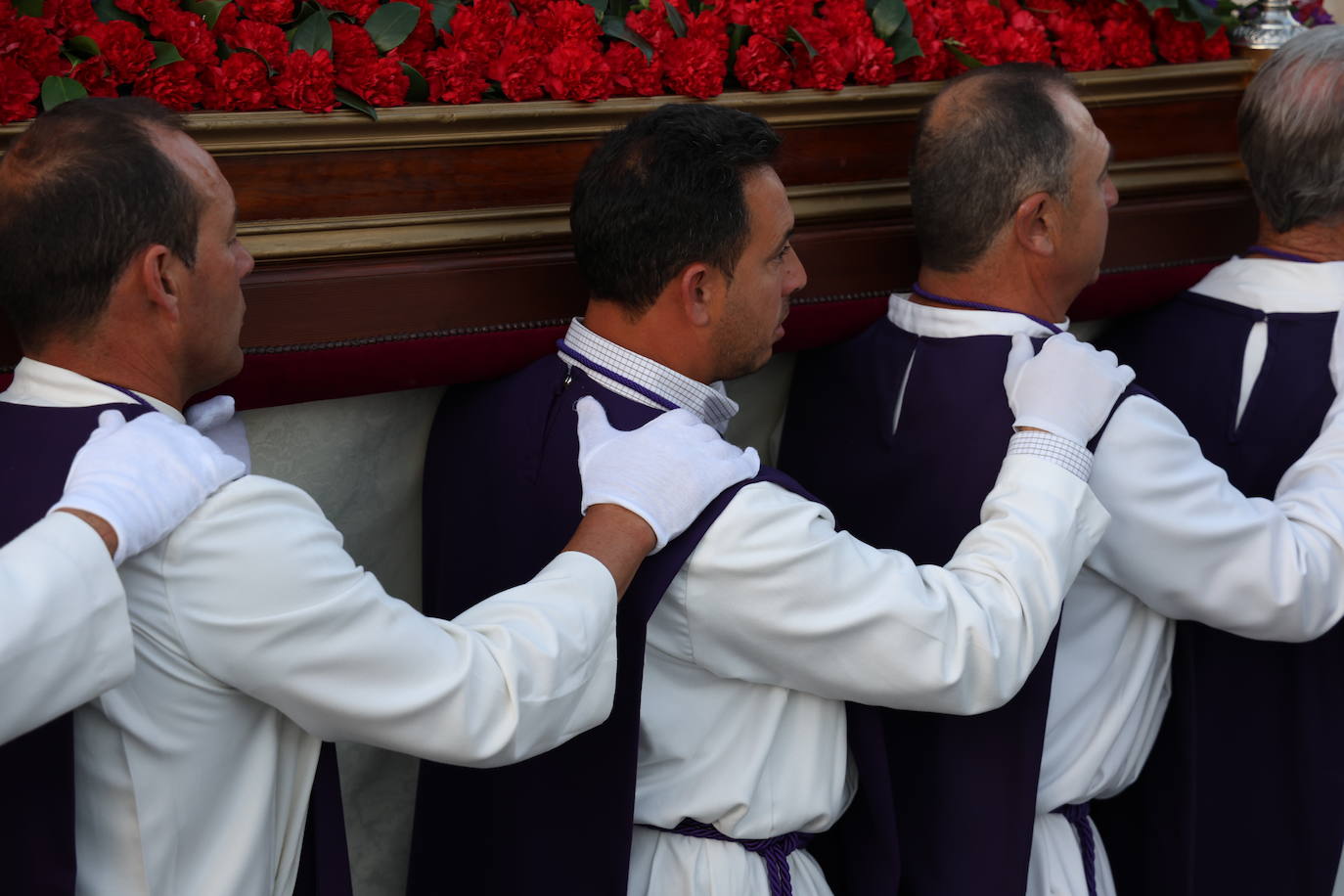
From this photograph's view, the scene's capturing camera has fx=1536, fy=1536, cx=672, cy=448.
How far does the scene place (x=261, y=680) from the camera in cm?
167

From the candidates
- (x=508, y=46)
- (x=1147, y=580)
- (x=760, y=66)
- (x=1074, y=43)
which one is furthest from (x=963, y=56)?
(x=1147, y=580)

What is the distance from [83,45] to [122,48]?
0.05 meters

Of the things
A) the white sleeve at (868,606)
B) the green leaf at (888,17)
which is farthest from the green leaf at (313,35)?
the green leaf at (888,17)

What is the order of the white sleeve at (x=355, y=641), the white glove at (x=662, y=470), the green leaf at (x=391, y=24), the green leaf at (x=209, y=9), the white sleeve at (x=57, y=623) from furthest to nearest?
the green leaf at (x=391, y=24) → the green leaf at (x=209, y=9) → the white glove at (x=662, y=470) → the white sleeve at (x=355, y=641) → the white sleeve at (x=57, y=623)

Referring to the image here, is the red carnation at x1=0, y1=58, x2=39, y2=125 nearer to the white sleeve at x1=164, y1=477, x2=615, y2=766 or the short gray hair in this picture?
the white sleeve at x1=164, y1=477, x2=615, y2=766

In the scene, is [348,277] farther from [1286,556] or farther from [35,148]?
[1286,556]

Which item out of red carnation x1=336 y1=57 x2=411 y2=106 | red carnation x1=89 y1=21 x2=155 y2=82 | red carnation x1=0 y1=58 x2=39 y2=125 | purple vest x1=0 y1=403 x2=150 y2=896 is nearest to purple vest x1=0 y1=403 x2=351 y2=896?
purple vest x1=0 y1=403 x2=150 y2=896

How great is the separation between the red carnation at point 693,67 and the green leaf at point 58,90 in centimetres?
91

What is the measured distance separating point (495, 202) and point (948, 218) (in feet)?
2.51

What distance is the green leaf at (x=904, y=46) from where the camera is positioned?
2.73 m

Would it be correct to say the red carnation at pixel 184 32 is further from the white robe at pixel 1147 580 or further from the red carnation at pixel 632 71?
the white robe at pixel 1147 580

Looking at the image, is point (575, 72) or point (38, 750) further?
point (575, 72)

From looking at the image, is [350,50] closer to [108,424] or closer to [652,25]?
[652,25]

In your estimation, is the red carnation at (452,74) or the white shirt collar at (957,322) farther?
the white shirt collar at (957,322)
